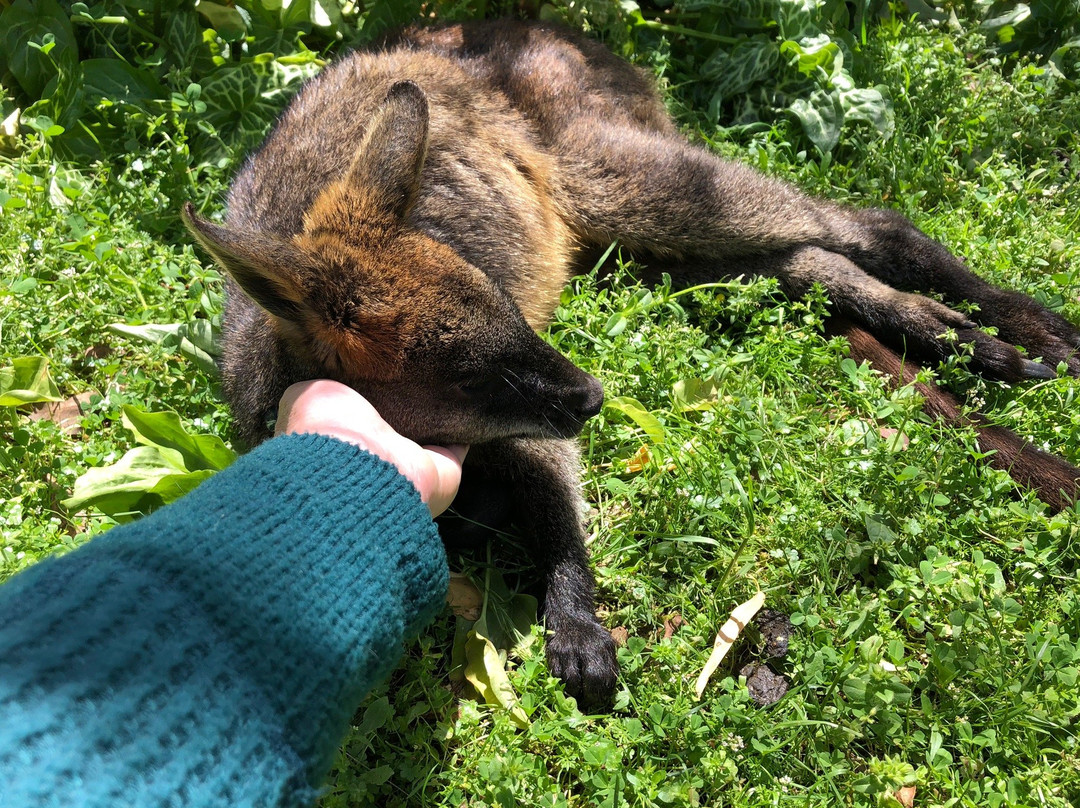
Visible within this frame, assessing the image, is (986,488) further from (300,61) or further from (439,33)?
(300,61)

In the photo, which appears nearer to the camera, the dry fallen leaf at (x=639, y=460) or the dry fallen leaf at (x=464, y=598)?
the dry fallen leaf at (x=464, y=598)

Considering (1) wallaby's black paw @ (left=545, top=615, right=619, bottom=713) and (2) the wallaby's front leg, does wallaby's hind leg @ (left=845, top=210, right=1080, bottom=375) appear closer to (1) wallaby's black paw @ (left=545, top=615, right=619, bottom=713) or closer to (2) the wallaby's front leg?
(2) the wallaby's front leg

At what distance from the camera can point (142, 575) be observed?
1.65m

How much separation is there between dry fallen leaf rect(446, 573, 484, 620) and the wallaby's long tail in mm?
1950

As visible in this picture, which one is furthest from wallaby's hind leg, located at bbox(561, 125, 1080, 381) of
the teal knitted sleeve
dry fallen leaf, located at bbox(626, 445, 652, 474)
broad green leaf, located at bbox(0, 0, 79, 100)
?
broad green leaf, located at bbox(0, 0, 79, 100)

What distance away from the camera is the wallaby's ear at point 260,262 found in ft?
8.19

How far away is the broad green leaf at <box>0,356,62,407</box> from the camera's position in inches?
136

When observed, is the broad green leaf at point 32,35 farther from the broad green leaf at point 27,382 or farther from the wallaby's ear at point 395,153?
the wallaby's ear at point 395,153

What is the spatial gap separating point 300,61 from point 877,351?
337 centimetres

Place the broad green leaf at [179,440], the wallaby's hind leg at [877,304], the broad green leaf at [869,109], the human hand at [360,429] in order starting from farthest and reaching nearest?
the broad green leaf at [869,109], the wallaby's hind leg at [877,304], the broad green leaf at [179,440], the human hand at [360,429]

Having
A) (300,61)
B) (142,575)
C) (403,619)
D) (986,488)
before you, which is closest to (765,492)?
(986,488)

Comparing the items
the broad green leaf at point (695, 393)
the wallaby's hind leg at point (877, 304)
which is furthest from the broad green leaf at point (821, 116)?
the broad green leaf at point (695, 393)

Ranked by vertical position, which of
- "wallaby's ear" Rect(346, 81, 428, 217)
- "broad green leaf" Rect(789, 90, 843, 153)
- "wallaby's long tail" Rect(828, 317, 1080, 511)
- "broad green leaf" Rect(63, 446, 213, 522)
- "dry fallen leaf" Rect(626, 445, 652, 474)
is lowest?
"broad green leaf" Rect(63, 446, 213, 522)

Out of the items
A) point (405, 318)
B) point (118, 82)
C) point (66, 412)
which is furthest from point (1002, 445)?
point (118, 82)
